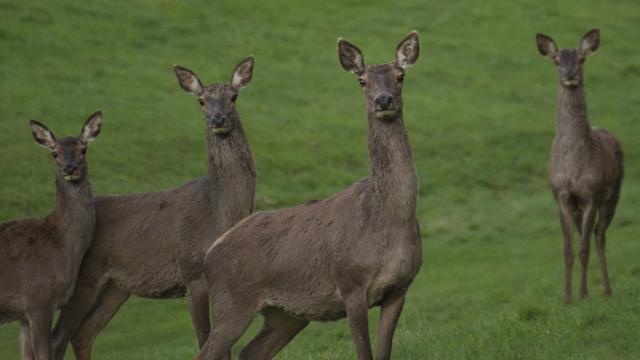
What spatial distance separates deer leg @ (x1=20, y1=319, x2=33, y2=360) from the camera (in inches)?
581

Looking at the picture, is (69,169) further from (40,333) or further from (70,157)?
(40,333)

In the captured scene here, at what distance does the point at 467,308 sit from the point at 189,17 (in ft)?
81.8

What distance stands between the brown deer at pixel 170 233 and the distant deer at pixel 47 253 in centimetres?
31

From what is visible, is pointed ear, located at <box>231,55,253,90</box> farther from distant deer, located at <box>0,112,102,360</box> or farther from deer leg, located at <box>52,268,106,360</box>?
deer leg, located at <box>52,268,106,360</box>

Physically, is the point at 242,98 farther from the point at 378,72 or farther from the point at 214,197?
the point at 378,72

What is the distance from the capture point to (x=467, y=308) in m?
21.6

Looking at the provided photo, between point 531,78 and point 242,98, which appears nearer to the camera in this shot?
point 242,98

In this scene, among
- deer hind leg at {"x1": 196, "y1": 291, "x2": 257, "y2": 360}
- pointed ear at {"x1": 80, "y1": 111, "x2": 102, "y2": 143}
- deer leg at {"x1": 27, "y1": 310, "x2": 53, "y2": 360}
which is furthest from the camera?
pointed ear at {"x1": 80, "y1": 111, "x2": 102, "y2": 143}

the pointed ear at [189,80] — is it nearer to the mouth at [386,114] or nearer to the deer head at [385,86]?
the deer head at [385,86]

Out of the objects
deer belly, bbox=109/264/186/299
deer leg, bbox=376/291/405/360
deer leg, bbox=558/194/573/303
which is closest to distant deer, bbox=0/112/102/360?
deer belly, bbox=109/264/186/299

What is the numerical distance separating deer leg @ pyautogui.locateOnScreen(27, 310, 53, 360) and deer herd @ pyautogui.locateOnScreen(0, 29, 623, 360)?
12mm

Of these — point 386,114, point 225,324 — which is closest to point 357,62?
point 386,114

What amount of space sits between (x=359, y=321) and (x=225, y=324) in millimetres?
1479

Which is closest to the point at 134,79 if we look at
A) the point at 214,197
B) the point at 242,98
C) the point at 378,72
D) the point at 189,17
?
the point at 242,98
